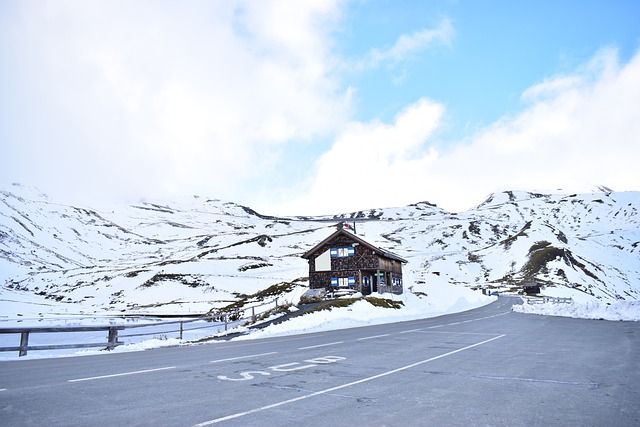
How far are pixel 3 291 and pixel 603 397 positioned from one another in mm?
107138

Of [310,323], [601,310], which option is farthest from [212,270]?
[601,310]

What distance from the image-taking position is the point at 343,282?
52.1 m

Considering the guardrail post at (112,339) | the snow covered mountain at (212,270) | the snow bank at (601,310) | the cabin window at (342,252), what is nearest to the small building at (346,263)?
the cabin window at (342,252)

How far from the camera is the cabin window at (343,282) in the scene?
170 feet

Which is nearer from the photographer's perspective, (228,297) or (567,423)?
(567,423)

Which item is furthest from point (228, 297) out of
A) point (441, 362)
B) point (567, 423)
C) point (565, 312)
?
point (567, 423)

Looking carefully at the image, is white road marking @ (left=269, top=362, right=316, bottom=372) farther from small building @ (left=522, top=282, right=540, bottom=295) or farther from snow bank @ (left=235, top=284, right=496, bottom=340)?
small building @ (left=522, top=282, right=540, bottom=295)

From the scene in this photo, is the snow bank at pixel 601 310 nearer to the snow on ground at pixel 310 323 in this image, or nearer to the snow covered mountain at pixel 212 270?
the snow on ground at pixel 310 323

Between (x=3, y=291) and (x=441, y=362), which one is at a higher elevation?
(x=3, y=291)

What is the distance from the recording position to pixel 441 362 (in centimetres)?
1245

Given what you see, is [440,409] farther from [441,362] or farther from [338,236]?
[338,236]

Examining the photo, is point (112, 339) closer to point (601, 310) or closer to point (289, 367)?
point (289, 367)

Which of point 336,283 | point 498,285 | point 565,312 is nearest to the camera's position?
point 565,312

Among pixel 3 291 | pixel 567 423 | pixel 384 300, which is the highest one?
pixel 3 291
